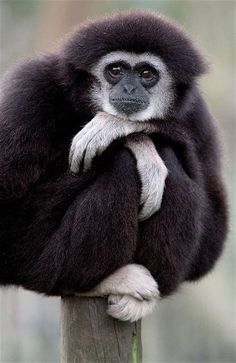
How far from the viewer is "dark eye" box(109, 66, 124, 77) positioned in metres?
6.24

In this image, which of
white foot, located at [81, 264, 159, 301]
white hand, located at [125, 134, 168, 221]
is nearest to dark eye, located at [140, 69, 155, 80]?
white hand, located at [125, 134, 168, 221]

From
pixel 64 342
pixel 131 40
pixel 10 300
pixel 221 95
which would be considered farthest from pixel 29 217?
pixel 221 95

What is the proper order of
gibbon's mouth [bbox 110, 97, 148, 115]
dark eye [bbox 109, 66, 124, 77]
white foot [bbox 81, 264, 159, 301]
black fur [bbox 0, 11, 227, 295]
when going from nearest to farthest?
black fur [bbox 0, 11, 227, 295] → white foot [bbox 81, 264, 159, 301] → gibbon's mouth [bbox 110, 97, 148, 115] → dark eye [bbox 109, 66, 124, 77]

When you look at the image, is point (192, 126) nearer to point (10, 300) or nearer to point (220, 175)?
point (220, 175)

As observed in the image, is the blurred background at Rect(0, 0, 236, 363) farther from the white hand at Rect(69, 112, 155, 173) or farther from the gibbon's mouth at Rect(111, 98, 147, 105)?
the white hand at Rect(69, 112, 155, 173)

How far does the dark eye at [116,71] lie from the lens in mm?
6242

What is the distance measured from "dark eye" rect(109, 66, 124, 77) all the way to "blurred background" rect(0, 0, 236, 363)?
23.7ft

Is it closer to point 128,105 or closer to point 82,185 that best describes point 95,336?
point 82,185

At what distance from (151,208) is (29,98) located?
1.20m

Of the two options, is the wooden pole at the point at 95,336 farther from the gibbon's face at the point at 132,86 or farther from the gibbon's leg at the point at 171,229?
the gibbon's face at the point at 132,86

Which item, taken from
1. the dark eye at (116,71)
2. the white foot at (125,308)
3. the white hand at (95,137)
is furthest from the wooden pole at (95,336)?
the dark eye at (116,71)

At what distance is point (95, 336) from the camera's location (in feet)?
18.6

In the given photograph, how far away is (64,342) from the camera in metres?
5.81

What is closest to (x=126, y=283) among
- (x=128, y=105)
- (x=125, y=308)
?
(x=125, y=308)
